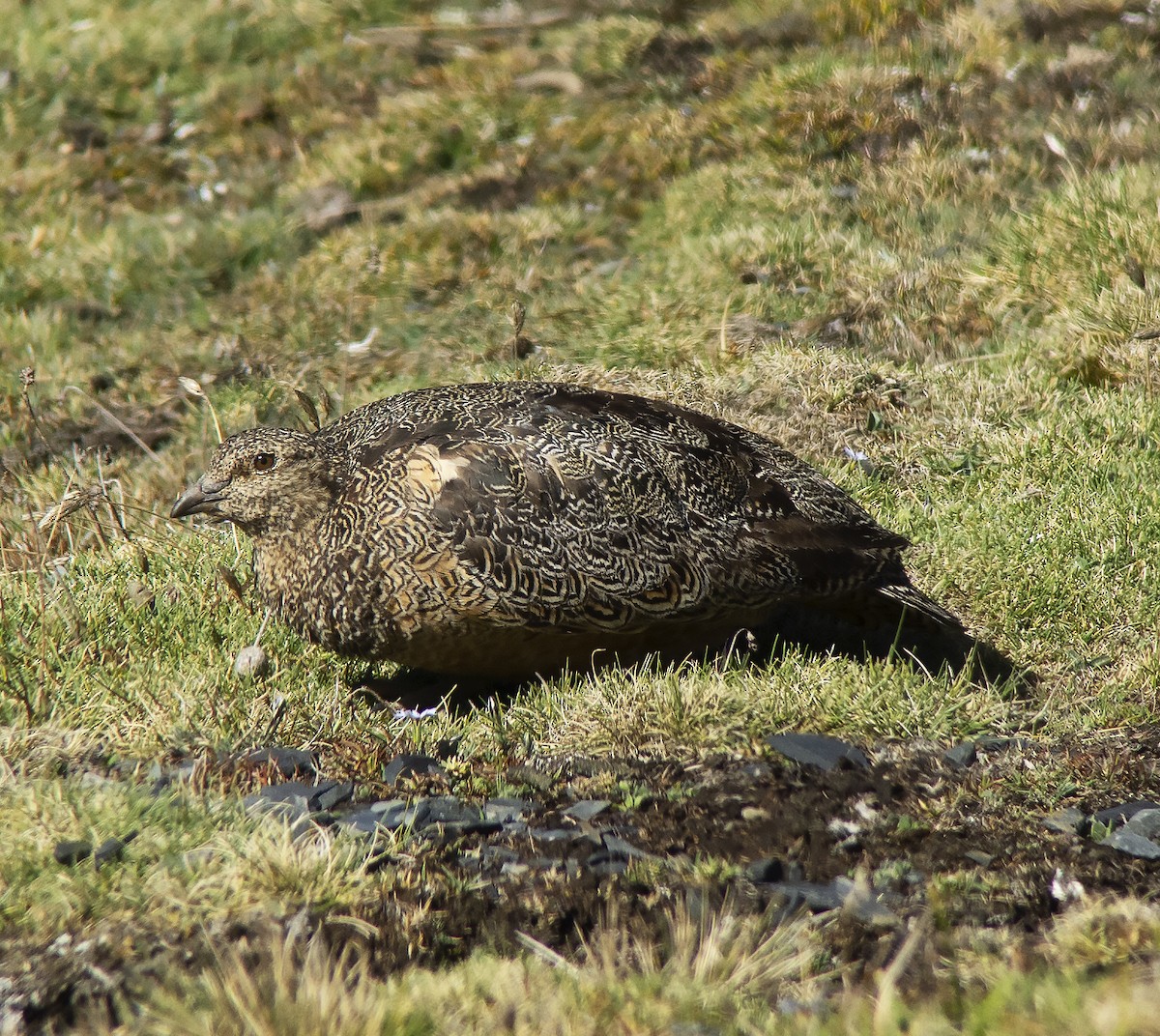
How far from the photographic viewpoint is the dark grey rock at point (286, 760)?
393cm

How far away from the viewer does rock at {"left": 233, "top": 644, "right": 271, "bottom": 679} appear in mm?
4438

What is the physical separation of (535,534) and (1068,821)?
1.77 m

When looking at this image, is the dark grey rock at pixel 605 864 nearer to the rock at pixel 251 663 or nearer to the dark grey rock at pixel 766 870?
the dark grey rock at pixel 766 870

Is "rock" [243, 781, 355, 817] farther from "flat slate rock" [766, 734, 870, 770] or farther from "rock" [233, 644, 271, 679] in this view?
"flat slate rock" [766, 734, 870, 770]

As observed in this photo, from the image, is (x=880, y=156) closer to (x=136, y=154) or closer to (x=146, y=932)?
(x=136, y=154)

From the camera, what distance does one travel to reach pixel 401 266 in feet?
26.8

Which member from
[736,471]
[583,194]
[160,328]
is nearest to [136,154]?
[160,328]

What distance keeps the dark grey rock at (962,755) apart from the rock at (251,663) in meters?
2.24

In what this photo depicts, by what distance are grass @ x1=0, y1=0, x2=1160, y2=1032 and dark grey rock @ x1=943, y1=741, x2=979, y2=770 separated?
0.10 m

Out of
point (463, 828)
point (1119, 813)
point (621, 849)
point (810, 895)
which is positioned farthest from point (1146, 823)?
point (463, 828)

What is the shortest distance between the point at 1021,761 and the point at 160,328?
5.94 metres

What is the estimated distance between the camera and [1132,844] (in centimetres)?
359

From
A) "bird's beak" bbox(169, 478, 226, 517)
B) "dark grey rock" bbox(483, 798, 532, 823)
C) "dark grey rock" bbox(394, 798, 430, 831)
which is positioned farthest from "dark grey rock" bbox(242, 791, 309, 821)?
"bird's beak" bbox(169, 478, 226, 517)

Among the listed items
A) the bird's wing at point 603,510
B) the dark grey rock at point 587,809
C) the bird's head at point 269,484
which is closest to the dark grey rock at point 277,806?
the dark grey rock at point 587,809
